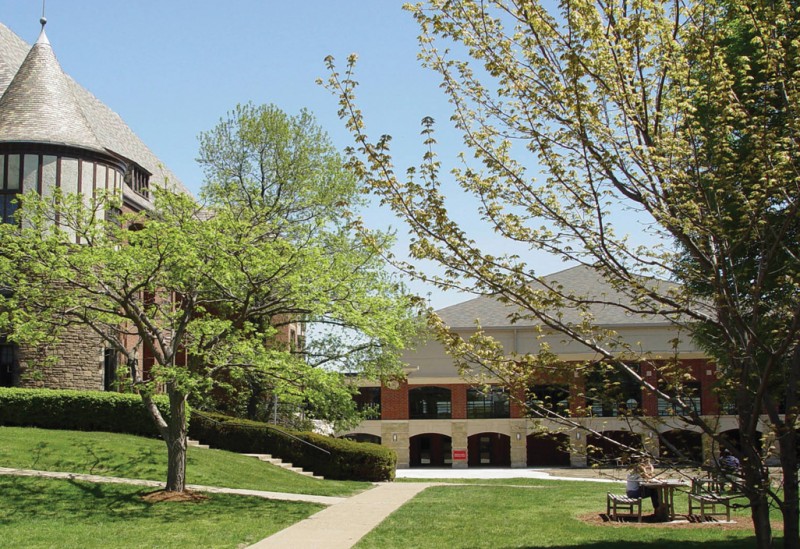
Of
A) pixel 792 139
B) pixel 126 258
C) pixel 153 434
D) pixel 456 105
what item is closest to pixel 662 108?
pixel 792 139

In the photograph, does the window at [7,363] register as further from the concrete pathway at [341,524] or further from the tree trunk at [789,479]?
the tree trunk at [789,479]

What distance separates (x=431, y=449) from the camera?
49.0 meters

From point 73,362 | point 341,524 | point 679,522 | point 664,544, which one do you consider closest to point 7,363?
point 73,362

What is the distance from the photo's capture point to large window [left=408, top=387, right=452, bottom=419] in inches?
1833

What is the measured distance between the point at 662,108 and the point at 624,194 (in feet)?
3.01

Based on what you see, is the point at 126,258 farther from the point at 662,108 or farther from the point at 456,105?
the point at 662,108

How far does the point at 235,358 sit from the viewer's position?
18438 millimetres

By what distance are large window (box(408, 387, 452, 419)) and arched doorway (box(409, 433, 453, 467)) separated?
2069mm

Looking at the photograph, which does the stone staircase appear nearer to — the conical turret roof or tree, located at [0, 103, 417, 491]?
tree, located at [0, 103, 417, 491]

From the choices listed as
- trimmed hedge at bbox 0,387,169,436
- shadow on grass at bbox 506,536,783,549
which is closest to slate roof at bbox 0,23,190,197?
trimmed hedge at bbox 0,387,169,436

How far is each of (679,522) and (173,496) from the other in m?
9.93

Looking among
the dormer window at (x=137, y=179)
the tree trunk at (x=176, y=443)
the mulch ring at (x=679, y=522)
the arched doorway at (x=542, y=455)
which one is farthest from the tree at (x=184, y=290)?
the arched doorway at (x=542, y=455)

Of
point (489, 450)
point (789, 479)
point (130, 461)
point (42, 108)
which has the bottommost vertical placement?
point (489, 450)

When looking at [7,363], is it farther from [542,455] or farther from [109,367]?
[542,455]
